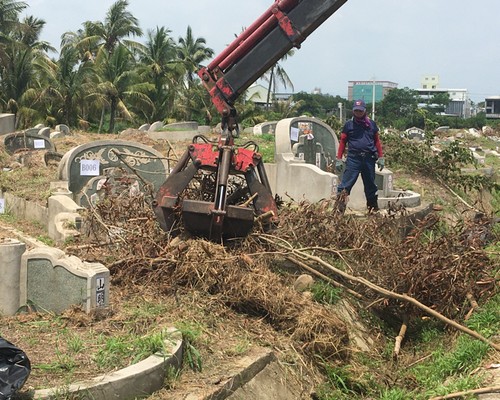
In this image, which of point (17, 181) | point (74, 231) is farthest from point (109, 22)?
point (74, 231)

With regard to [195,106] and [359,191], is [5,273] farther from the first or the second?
[195,106]

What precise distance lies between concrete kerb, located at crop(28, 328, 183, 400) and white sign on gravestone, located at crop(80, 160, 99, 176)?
6912mm

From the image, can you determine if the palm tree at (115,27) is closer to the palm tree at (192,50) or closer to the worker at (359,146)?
the palm tree at (192,50)

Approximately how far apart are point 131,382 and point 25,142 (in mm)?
14243

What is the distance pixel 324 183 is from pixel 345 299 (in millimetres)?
4752

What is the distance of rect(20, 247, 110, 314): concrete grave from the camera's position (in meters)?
5.65

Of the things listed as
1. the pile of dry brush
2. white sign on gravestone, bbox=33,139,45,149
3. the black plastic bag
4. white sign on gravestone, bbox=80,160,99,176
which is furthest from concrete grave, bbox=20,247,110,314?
white sign on gravestone, bbox=33,139,45,149

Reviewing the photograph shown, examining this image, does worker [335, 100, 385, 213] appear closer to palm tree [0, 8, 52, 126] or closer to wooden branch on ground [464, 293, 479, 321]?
Answer: wooden branch on ground [464, 293, 479, 321]

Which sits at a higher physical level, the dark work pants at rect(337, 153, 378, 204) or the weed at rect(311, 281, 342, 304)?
the dark work pants at rect(337, 153, 378, 204)

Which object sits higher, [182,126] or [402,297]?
[182,126]

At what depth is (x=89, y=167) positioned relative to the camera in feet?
36.9

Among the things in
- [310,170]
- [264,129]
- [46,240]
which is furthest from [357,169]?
[264,129]

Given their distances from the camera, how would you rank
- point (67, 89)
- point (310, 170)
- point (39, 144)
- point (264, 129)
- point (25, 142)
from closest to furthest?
point (310, 170) → point (25, 142) → point (39, 144) → point (264, 129) → point (67, 89)

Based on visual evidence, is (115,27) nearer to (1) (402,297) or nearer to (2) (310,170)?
(2) (310,170)
